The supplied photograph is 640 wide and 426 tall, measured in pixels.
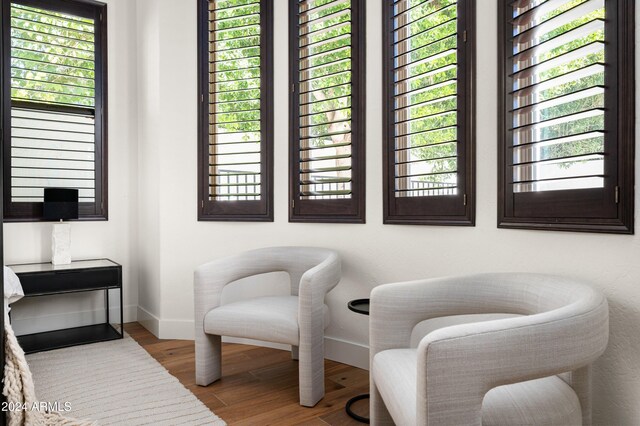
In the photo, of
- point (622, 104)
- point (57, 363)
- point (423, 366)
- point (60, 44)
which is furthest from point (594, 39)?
point (60, 44)

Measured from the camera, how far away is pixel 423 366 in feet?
3.82

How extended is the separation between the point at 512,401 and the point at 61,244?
3399 mm

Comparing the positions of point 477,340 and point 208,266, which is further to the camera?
point 208,266

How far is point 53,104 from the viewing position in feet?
12.0

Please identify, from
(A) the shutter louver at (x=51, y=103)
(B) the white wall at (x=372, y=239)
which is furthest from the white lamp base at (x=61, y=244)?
(B) the white wall at (x=372, y=239)

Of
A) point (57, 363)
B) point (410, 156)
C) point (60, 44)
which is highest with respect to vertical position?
point (60, 44)

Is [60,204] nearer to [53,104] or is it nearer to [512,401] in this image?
[53,104]

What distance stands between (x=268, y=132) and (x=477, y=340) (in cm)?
243

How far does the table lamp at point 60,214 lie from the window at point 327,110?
1763mm

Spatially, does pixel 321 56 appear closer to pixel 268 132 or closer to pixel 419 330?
pixel 268 132

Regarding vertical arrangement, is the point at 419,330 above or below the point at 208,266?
below

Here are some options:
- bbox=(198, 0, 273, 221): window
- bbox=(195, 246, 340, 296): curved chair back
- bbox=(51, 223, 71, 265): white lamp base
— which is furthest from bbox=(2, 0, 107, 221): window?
bbox=(195, 246, 340, 296): curved chair back

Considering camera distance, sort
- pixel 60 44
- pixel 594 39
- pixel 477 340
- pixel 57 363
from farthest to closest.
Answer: pixel 60 44
pixel 57 363
pixel 594 39
pixel 477 340

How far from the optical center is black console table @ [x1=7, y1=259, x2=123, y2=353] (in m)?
3.15
